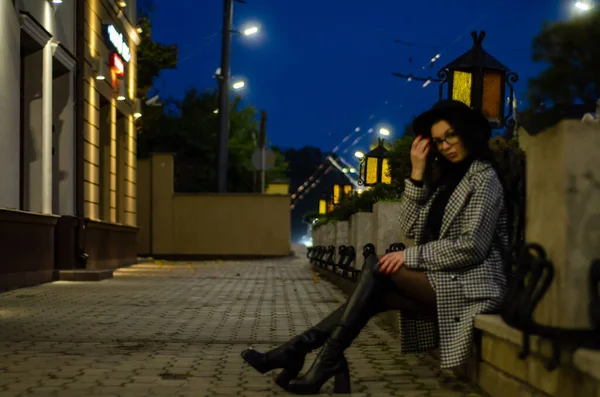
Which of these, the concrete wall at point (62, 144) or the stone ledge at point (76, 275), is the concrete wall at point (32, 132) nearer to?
the stone ledge at point (76, 275)

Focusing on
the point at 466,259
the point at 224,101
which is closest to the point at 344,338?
the point at 466,259

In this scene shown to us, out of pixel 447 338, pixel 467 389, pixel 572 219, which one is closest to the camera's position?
pixel 572 219

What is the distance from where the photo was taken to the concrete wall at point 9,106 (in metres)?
11.8

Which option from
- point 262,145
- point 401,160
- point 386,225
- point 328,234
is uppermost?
point 262,145

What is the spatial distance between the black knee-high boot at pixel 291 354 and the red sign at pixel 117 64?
51.6ft

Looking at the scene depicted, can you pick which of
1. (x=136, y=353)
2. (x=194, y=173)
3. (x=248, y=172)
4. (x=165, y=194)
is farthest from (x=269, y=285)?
(x=248, y=172)

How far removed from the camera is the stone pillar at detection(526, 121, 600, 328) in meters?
3.43

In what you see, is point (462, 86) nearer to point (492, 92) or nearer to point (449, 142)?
point (492, 92)

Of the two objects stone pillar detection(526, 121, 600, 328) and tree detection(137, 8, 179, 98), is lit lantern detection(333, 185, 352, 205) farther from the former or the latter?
stone pillar detection(526, 121, 600, 328)

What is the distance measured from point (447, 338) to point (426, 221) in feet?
2.28

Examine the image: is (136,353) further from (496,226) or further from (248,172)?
(248,172)

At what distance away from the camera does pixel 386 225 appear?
9102 millimetres

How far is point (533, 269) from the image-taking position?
3.56 meters

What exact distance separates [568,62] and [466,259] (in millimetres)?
45119
